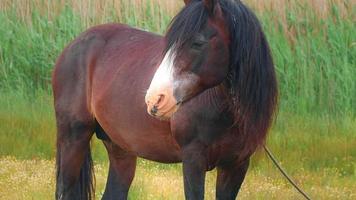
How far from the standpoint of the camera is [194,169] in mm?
5445

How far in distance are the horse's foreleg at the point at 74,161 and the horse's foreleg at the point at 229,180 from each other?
1290 mm

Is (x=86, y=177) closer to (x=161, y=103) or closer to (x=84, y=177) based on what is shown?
(x=84, y=177)

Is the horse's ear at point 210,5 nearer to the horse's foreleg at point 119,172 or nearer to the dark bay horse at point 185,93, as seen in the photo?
the dark bay horse at point 185,93

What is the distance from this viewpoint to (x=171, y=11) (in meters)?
11.1

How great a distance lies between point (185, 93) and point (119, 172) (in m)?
1.96

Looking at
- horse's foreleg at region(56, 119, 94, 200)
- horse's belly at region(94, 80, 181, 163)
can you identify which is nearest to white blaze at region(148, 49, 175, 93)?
horse's belly at region(94, 80, 181, 163)

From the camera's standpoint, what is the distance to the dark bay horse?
5.09m

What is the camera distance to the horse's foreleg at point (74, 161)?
663 centimetres

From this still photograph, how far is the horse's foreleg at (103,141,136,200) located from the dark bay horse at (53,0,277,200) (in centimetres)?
20

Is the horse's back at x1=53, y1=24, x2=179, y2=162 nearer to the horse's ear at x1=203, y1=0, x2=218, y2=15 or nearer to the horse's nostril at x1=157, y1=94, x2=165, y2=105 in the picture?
the horse's nostril at x1=157, y1=94, x2=165, y2=105

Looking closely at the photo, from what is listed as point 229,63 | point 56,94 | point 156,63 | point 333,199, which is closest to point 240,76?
point 229,63

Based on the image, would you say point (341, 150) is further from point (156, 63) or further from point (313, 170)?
point (156, 63)

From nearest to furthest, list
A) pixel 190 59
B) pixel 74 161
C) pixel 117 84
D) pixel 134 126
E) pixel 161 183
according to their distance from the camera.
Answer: pixel 190 59 < pixel 134 126 < pixel 117 84 < pixel 74 161 < pixel 161 183

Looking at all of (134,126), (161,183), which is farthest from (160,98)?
(161,183)
